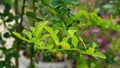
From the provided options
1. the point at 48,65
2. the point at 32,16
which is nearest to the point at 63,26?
the point at 32,16

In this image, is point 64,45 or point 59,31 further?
point 59,31

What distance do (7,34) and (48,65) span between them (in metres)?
2.02

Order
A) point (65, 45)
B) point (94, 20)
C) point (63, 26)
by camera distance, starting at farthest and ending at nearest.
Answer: point (94, 20) < point (63, 26) < point (65, 45)

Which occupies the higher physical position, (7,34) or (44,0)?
(44,0)

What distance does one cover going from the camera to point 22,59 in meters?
3.40

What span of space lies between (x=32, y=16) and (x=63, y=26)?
19cm

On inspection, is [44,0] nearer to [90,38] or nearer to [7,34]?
[7,34]

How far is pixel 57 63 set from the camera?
3.32 meters

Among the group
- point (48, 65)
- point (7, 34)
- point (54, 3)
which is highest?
point (54, 3)

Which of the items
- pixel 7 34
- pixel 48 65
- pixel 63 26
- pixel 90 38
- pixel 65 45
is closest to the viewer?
pixel 65 45

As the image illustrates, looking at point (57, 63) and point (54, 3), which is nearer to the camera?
point (54, 3)

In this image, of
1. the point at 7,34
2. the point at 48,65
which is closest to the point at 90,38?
the point at 48,65

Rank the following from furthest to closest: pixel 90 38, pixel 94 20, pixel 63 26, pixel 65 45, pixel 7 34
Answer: pixel 90 38
pixel 7 34
pixel 94 20
pixel 63 26
pixel 65 45

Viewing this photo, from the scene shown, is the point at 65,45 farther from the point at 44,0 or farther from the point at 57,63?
the point at 57,63
